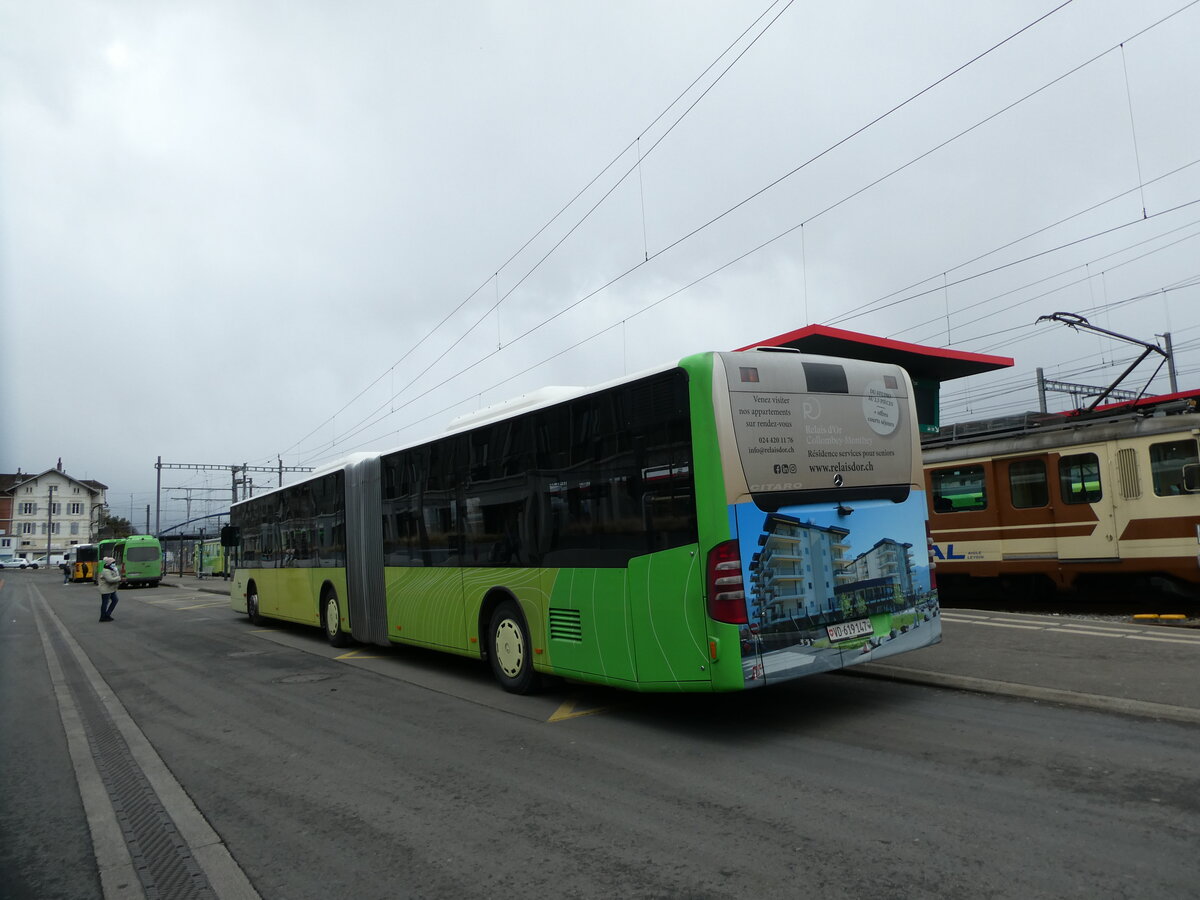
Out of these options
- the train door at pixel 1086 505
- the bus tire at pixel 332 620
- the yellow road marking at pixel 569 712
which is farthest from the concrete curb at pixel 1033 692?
the bus tire at pixel 332 620

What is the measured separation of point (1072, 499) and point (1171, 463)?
1.56 meters

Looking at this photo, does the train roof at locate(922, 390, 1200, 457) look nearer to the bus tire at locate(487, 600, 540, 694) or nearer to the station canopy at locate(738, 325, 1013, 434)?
the station canopy at locate(738, 325, 1013, 434)

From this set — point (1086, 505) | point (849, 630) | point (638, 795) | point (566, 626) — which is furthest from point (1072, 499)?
point (638, 795)

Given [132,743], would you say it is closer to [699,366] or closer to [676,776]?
[676,776]

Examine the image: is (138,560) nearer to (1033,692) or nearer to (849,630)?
(849,630)

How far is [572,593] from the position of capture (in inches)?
289

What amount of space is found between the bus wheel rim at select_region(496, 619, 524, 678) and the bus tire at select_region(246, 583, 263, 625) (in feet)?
37.8

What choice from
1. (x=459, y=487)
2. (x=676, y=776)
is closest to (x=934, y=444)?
(x=459, y=487)

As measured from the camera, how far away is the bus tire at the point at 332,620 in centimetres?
1322

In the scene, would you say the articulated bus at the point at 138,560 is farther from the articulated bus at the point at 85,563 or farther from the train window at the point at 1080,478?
the train window at the point at 1080,478

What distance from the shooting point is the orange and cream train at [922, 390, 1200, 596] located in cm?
1184

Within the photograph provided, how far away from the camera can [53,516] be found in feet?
265

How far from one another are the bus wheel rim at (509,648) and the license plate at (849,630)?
322 cm

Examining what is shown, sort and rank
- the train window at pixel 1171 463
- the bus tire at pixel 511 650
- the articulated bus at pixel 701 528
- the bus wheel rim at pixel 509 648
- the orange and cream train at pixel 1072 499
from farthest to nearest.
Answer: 1. the orange and cream train at pixel 1072 499
2. the train window at pixel 1171 463
3. the bus wheel rim at pixel 509 648
4. the bus tire at pixel 511 650
5. the articulated bus at pixel 701 528
